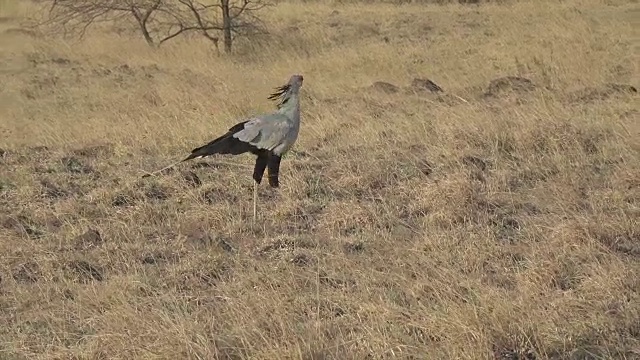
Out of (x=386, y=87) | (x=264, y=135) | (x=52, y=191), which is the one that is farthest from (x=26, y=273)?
(x=386, y=87)

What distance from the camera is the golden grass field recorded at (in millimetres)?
3332

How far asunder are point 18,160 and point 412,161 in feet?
12.4

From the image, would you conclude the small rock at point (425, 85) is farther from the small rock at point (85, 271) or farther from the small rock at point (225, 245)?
the small rock at point (85, 271)

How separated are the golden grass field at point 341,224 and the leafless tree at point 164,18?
4.59 meters

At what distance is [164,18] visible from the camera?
68.0ft

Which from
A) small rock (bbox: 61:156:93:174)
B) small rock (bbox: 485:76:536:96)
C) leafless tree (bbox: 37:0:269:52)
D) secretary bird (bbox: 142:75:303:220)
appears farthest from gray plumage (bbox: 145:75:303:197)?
leafless tree (bbox: 37:0:269:52)

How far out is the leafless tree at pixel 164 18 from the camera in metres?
17.0

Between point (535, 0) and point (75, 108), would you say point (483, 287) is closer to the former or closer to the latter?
point (75, 108)

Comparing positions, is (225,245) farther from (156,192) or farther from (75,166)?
(75,166)

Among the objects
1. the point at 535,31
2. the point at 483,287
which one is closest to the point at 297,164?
the point at 483,287

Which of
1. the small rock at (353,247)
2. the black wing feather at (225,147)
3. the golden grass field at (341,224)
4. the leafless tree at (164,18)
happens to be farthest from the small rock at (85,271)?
the leafless tree at (164,18)

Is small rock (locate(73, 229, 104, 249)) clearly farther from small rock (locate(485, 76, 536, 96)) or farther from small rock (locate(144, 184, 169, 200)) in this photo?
small rock (locate(485, 76, 536, 96))

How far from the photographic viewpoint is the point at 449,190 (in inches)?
221

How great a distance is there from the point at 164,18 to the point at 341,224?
16.5 m
